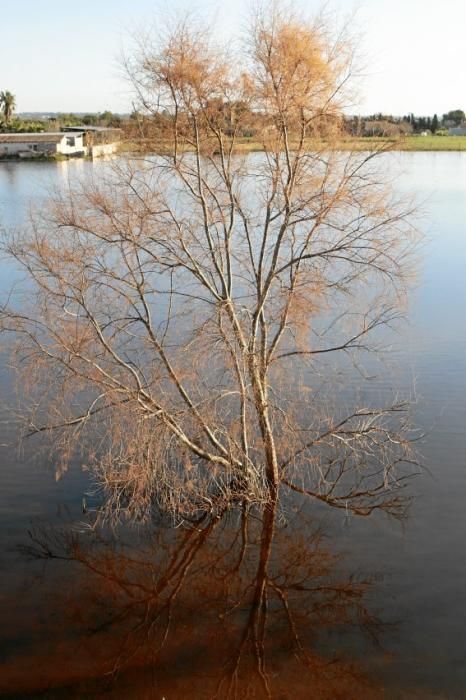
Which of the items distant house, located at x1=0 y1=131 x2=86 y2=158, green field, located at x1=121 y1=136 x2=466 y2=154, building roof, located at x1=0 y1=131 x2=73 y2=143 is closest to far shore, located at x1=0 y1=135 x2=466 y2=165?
green field, located at x1=121 y1=136 x2=466 y2=154

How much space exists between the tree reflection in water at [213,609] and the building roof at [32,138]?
56826 millimetres

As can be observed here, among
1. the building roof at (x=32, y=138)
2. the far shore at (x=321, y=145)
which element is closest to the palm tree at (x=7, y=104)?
the building roof at (x=32, y=138)

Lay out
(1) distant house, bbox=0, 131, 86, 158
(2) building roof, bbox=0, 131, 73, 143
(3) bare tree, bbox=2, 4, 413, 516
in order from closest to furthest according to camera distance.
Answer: (3) bare tree, bbox=2, 4, 413, 516, (1) distant house, bbox=0, 131, 86, 158, (2) building roof, bbox=0, 131, 73, 143

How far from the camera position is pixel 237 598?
365 inches

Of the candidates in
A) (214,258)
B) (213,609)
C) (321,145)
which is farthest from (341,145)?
(213,609)

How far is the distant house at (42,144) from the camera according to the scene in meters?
62.1

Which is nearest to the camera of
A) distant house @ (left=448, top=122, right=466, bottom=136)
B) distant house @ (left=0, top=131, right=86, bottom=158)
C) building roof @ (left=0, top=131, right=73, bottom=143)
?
distant house @ (left=0, top=131, right=86, bottom=158)

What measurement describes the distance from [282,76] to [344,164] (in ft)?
4.91

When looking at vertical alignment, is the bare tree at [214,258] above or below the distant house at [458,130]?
below

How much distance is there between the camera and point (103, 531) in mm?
10680

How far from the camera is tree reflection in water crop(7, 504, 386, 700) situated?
786 centimetres

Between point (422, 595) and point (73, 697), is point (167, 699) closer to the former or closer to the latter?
point (73, 697)

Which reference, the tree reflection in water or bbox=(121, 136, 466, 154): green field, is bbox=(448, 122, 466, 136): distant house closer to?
bbox=(121, 136, 466, 154): green field

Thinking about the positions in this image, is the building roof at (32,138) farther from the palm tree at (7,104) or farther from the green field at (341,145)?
the green field at (341,145)
